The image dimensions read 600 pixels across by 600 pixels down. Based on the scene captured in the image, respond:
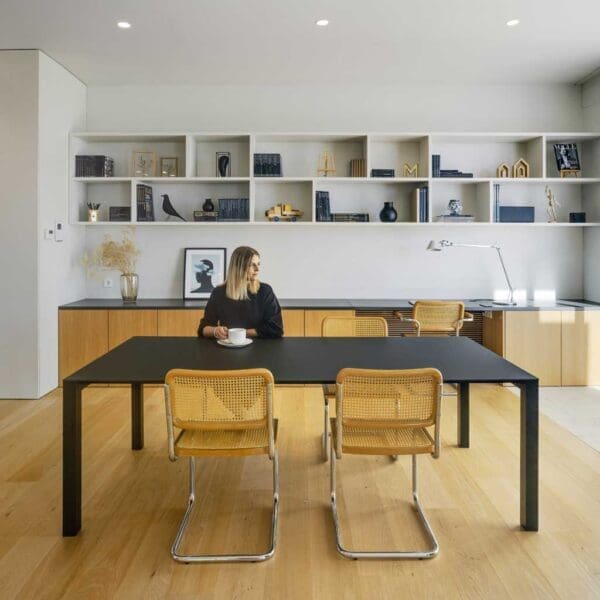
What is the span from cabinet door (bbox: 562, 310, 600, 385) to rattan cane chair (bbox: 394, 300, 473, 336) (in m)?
1.07

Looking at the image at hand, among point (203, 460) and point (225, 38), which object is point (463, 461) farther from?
point (225, 38)

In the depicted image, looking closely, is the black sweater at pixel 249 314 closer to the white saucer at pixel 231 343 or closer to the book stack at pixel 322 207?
the white saucer at pixel 231 343

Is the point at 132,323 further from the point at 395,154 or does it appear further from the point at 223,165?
the point at 395,154

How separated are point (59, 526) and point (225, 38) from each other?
3692 millimetres

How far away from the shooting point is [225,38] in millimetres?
4324

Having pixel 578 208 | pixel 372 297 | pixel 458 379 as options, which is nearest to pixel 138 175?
pixel 372 297

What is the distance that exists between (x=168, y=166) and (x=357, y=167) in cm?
193

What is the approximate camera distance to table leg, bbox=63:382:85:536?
7.88ft

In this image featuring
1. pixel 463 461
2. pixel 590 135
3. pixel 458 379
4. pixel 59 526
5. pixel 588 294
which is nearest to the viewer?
pixel 458 379

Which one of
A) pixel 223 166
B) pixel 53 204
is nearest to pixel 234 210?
pixel 223 166

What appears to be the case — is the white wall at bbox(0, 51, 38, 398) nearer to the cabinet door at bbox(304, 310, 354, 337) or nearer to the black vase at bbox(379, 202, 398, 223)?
the cabinet door at bbox(304, 310, 354, 337)

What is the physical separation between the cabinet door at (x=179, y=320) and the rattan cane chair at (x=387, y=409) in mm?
2887

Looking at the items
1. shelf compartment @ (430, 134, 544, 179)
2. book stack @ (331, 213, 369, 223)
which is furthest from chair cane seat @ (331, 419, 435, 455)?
shelf compartment @ (430, 134, 544, 179)

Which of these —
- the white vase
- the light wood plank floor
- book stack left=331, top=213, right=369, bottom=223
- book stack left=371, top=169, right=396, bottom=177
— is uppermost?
book stack left=371, top=169, right=396, bottom=177
